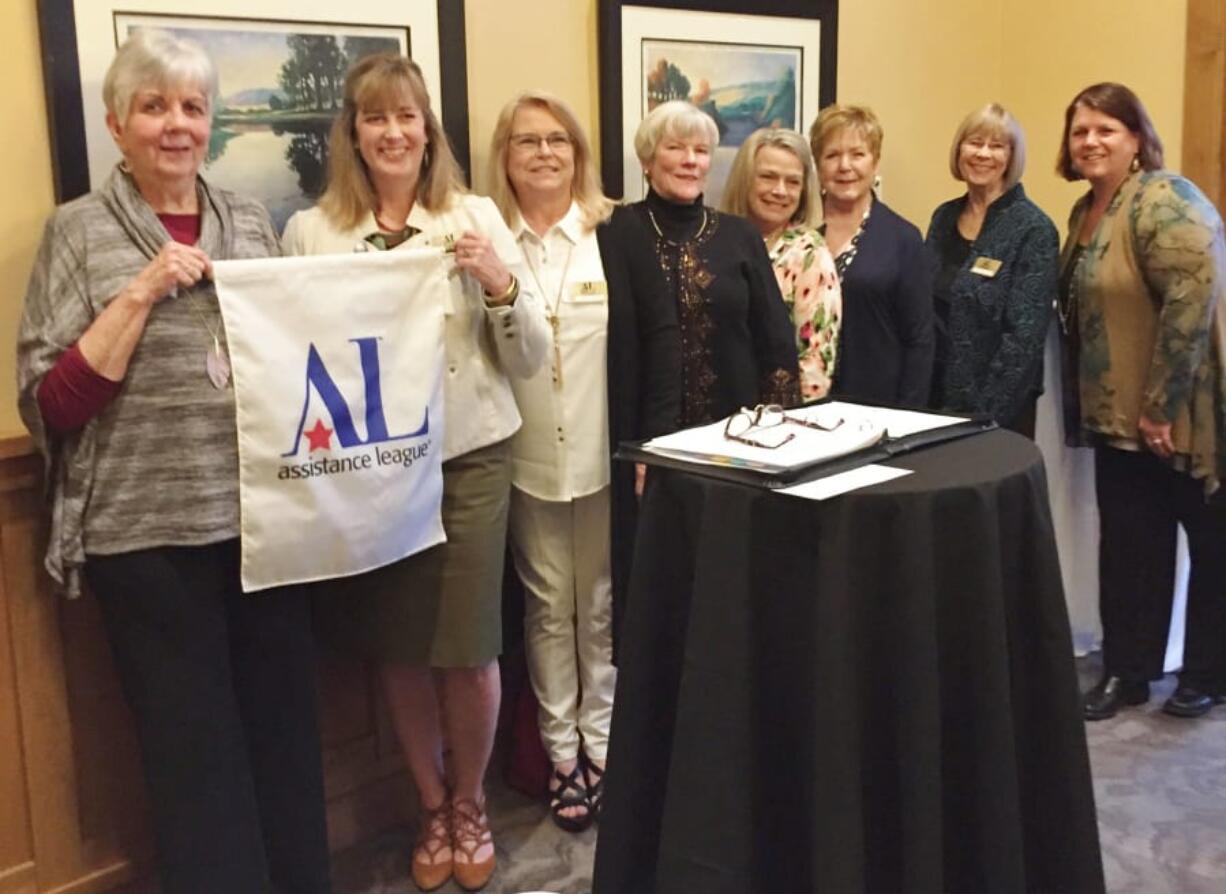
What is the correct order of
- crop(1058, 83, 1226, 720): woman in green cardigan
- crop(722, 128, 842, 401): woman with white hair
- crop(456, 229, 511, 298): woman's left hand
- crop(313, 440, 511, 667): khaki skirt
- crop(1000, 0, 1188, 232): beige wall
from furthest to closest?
crop(1000, 0, 1188, 232): beige wall, crop(1058, 83, 1226, 720): woman in green cardigan, crop(722, 128, 842, 401): woman with white hair, crop(313, 440, 511, 667): khaki skirt, crop(456, 229, 511, 298): woman's left hand

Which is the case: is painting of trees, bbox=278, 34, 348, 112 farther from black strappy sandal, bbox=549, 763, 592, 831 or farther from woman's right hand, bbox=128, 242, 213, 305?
black strappy sandal, bbox=549, 763, 592, 831

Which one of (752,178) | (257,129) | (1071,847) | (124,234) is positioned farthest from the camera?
(752,178)

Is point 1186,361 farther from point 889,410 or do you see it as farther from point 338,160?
point 338,160

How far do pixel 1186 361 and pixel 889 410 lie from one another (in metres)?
1.22

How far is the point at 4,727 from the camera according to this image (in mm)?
2088

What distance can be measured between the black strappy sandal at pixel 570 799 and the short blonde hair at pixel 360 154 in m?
1.27

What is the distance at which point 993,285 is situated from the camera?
3.05 m

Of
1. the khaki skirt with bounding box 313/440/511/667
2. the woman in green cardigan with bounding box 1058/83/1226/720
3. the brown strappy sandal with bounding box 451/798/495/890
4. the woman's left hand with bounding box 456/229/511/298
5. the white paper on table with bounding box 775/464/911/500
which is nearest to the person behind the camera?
the white paper on table with bounding box 775/464/911/500

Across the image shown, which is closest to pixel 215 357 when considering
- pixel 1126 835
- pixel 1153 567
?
pixel 1126 835

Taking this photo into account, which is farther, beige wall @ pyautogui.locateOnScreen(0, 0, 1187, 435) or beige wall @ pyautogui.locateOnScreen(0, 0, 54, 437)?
beige wall @ pyautogui.locateOnScreen(0, 0, 1187, 435)

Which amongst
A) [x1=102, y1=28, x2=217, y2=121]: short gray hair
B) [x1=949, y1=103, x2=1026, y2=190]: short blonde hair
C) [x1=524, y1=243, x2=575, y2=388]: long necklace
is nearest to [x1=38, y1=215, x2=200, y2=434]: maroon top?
[x1=102, y1=28, x2=217, y2=121]: short gray hair

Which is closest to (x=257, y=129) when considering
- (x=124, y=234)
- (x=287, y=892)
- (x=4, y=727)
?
(x=124, y=234)

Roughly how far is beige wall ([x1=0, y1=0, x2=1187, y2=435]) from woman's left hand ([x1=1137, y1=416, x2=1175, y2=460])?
114 cm

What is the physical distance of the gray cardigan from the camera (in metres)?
1.85
